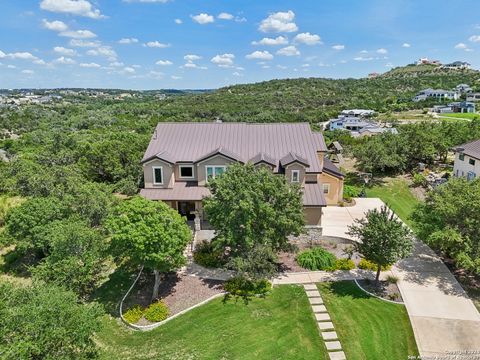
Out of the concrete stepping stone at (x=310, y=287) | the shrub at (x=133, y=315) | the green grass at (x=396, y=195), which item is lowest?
the shrub at (x=133, y=315)

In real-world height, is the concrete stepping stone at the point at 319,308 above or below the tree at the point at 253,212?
below

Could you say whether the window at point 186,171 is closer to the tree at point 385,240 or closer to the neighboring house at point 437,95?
the tree at point 385,240

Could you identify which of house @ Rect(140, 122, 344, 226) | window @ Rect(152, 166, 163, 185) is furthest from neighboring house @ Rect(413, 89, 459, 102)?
window @ Rect(152, 166, 163, 185)

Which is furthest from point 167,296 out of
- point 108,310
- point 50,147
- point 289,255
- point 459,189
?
point 50,147

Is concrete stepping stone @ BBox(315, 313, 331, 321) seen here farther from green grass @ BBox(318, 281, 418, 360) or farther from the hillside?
the hillside

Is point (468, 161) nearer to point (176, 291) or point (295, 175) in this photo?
point (295, 175)

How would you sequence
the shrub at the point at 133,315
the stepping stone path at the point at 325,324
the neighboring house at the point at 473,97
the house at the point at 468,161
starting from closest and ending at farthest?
the stepping stone path at the point at 325,324 < the shrub at the point at 133,315 < the house at the point at 468,161 < the neighboring house at the point at 473,97

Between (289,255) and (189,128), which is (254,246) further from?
(189,128)

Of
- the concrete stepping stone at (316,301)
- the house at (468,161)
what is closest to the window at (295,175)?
the concrete stepping stone at (316,301)

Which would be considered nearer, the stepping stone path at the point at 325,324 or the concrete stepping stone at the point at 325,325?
the stepping stone path at the point at 325,324
